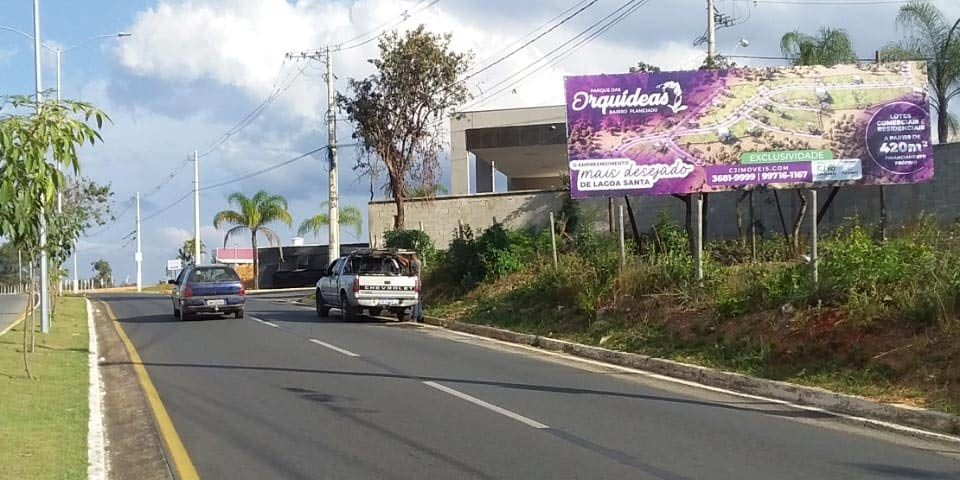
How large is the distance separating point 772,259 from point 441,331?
8.00 m

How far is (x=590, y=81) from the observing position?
1908 cm

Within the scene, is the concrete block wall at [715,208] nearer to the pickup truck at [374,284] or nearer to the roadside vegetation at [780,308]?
the roadside vegetation at [780,308]

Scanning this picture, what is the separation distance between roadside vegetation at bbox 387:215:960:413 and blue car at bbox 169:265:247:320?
7280 millimetres

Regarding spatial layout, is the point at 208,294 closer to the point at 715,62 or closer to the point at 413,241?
the point at 413,241

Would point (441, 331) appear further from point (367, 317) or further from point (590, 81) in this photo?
point (590, 81)

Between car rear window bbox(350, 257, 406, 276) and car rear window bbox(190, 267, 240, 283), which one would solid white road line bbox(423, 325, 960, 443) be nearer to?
car rear window bbox(350, 257, 406, 276)

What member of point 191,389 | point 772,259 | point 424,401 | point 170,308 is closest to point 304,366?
point 191,389

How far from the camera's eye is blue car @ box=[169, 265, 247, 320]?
2533 cm

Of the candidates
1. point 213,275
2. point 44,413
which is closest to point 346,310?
point 213,275

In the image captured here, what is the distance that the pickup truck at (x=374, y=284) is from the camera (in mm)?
24325

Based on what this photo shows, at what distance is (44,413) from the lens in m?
10.2

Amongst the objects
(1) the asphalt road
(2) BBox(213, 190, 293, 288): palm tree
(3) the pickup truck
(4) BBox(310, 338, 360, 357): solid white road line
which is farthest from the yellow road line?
(2) BBox(213, 190, 293, 288): palm tree

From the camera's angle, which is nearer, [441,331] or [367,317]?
[441,331]

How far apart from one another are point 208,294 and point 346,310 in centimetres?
Answer: 395
